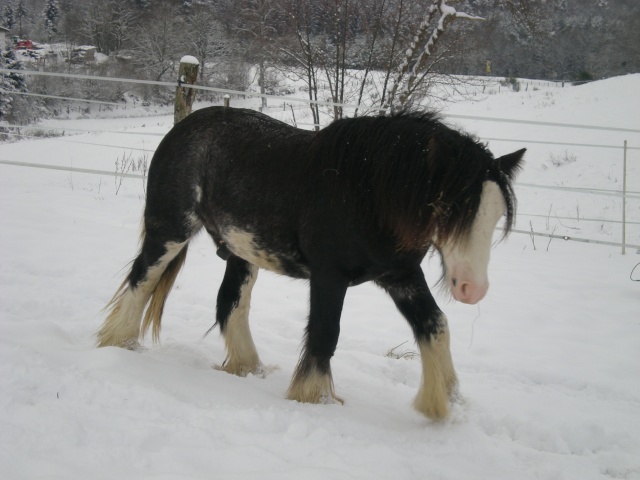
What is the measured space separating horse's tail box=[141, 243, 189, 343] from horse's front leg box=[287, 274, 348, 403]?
1214mm

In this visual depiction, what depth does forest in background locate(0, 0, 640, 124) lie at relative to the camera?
8.73 meters

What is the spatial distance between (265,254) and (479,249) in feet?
3.94

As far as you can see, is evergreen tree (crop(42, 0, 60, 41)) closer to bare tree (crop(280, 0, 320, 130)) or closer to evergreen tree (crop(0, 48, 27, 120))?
evergreen tree (crop(0, 48, 27, 120))

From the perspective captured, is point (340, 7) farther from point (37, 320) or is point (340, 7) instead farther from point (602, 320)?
point (37, 320)

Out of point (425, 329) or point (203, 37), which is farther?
point (203, 37)

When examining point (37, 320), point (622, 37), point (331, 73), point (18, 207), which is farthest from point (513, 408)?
point (622, 37)

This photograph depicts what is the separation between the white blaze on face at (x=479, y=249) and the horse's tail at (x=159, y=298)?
1.91 meters

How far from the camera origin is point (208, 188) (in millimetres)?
2986

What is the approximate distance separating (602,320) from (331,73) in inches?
262

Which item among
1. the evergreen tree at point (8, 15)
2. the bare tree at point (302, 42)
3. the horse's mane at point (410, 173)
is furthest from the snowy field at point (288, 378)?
the evergreen tree at point (8, 15)

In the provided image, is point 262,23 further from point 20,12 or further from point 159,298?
point 20,12

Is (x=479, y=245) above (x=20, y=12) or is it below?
below

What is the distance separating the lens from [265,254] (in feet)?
9.10

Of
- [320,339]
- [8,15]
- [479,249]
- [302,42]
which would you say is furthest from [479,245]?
[8,15]
